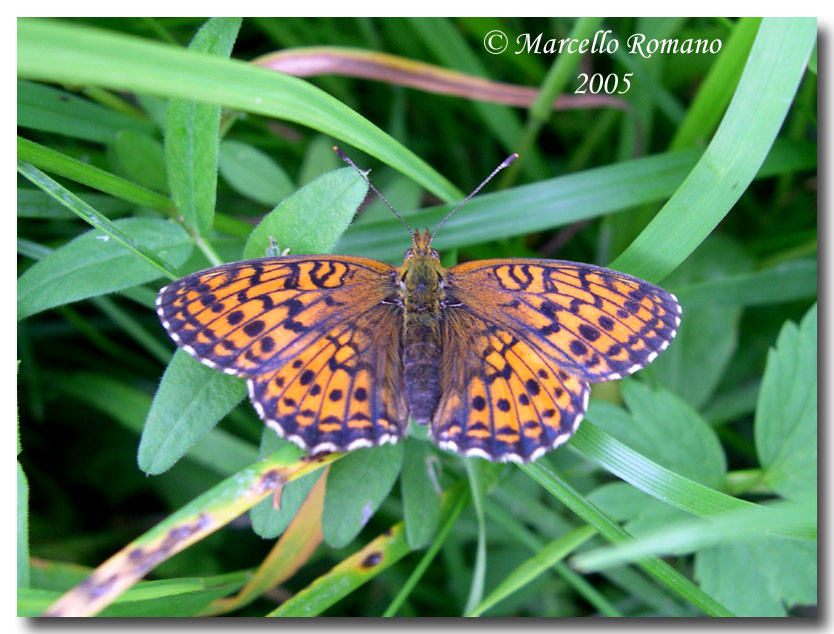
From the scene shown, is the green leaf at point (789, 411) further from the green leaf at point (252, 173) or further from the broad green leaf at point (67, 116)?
the broad green leaf at point (67, 116)

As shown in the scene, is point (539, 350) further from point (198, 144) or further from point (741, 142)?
point (198, 144)

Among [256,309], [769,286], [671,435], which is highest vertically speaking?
[769,286]

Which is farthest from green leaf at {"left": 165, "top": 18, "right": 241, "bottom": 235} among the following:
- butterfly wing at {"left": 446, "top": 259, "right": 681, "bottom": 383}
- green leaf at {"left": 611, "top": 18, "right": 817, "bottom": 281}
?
green leaf at {"left": 611, "top": 18, "right": 817, "bottom": 281}

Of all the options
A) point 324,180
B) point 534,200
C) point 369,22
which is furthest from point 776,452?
point 369,22

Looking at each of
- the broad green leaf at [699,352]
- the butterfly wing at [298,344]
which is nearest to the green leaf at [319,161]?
the butterfly wing at [298,344]

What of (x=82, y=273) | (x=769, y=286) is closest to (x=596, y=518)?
(x=769, y=286)

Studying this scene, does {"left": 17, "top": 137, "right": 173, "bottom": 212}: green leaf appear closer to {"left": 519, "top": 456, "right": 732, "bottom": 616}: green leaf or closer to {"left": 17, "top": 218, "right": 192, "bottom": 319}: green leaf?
{"left": 17, "top": 218, "right": 192, "bottom": 319}: green leaf

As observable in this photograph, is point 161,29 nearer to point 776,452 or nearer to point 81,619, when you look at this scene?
point 81,619
